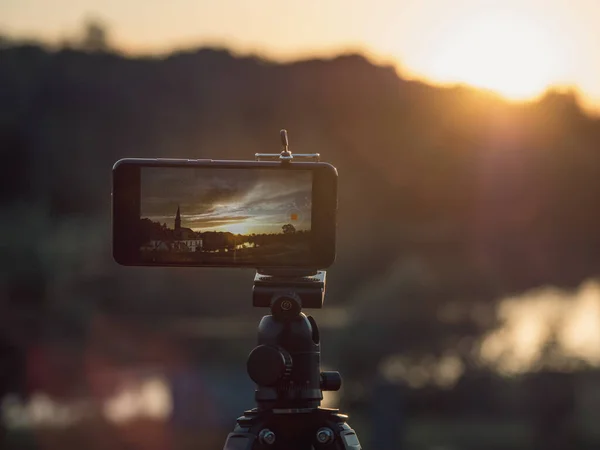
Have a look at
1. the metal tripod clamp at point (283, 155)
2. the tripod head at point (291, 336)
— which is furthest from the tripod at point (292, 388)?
the metal tripod clamp at point (283, 155)

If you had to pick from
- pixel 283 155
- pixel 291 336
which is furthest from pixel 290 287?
pixel 283 155

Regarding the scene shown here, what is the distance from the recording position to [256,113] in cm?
1426

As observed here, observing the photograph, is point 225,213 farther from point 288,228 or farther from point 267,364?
point 267,364

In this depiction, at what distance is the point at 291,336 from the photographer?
65.9 inches

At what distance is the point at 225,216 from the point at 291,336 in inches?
9.9

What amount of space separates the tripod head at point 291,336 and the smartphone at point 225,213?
2.5 inches

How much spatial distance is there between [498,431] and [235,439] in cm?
1257

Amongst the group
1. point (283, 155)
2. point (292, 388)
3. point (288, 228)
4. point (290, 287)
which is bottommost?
point (292, 388)

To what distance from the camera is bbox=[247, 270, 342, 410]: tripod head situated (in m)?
1.66

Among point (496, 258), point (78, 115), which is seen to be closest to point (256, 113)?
point (78, 115)

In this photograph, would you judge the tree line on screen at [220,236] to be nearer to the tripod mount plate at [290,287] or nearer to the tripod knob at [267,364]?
the tripod mount plate at [290,287]

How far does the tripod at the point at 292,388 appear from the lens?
65.5 inches

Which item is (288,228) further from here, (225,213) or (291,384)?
(291,384)

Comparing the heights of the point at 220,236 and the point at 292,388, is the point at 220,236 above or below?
above
